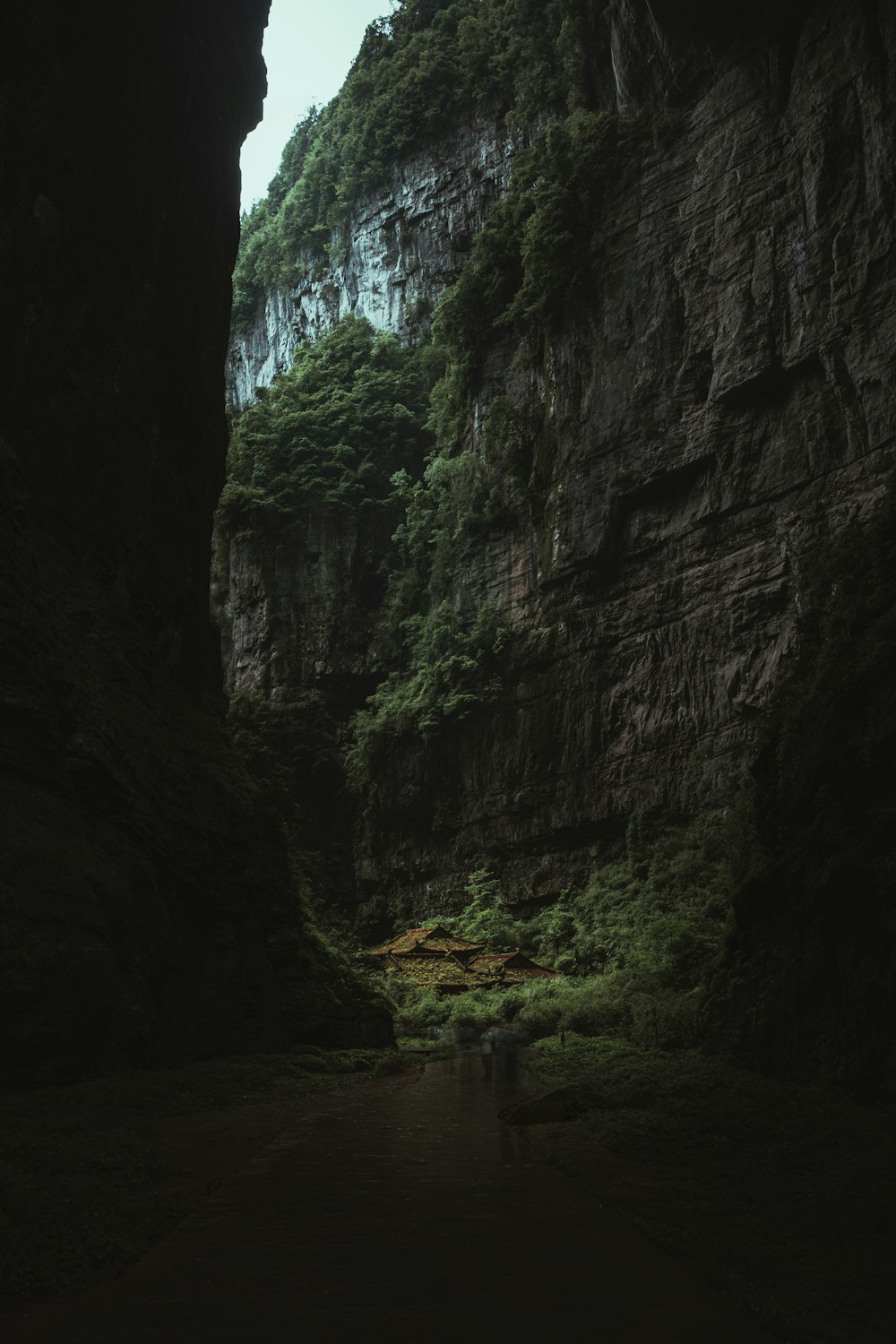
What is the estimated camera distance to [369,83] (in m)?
63.9

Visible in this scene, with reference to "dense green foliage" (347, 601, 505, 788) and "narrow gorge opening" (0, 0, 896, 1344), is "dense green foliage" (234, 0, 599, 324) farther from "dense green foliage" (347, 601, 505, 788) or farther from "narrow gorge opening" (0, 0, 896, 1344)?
"dense green foliage" (347, 601, 505, 788)

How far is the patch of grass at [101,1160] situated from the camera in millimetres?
5234

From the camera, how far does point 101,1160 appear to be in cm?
739

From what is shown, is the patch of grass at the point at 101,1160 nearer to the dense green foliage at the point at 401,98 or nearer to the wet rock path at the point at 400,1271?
the wet rock path at the point at 400,1271

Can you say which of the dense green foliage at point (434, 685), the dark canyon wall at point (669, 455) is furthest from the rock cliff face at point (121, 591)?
the dense green foliage at point (434, 685)

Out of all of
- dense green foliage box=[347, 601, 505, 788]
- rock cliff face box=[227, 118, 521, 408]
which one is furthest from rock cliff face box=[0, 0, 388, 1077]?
rock cliff face box=[227, 118, 521, 408]

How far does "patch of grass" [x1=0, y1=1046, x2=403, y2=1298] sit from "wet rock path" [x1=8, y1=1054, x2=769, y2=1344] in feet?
0.80

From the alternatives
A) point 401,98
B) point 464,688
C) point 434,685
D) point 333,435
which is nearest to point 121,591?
point 464,688

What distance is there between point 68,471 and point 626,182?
31.0 metres

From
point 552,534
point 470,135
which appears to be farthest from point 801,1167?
point 470,135

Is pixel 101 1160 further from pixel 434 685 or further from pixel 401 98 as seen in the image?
pixel 401 98

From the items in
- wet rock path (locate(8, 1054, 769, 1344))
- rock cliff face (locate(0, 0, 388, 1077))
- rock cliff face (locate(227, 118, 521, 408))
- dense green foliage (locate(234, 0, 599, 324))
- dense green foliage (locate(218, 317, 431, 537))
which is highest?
dense green foliage (locate(234, 0, 599, 324))

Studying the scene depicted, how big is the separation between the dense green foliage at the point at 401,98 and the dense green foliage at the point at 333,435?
12.1 m

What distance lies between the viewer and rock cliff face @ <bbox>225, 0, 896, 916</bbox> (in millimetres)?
32000
